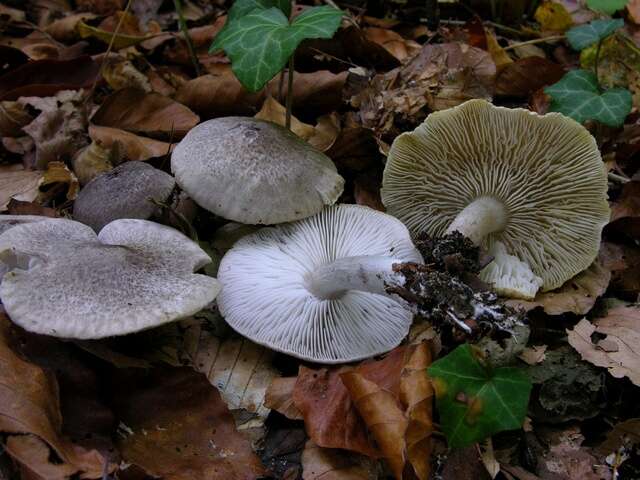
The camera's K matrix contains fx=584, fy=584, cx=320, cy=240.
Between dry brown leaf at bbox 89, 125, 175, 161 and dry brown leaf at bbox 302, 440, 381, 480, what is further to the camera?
A: dry brown leaf at bbox 89, 125, 175, 161

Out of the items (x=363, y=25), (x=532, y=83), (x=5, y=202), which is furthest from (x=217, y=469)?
(x=363, y=25)

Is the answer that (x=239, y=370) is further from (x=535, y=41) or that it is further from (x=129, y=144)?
(x=535, y=41)

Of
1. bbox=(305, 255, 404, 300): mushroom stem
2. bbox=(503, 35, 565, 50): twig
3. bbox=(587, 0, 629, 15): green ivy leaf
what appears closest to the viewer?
bbox=(305, 255, 404, 300): mushroom stem

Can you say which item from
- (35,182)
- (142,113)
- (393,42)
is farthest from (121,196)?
(393,42)

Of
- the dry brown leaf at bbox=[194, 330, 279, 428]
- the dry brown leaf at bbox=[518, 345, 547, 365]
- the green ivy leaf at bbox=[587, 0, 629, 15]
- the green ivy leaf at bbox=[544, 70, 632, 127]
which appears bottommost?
the dry brown leaf at bbox=[194, 330, 279, 428]

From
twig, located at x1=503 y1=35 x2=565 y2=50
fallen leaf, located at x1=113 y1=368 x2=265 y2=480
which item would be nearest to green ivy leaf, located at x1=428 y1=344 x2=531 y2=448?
fallen leaf, located at x1=113 y1=368 x2=265 y2=480

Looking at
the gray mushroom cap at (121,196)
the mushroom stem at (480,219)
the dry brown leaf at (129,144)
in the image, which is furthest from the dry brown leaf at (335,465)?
the dry brown leaf at (129,144)

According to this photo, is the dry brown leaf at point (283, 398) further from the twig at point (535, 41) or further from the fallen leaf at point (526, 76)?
the twig at point (535, 41)

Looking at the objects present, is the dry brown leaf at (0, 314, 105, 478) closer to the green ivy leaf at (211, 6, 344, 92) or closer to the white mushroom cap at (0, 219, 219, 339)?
the white mushroom cap at (0, 219, 219, 339)
